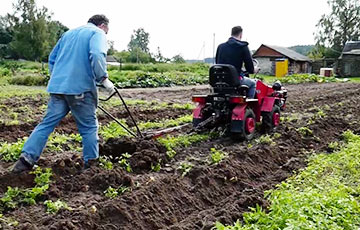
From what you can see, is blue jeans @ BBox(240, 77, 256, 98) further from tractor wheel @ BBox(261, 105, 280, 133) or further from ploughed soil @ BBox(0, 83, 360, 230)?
ploughed soil @ BBox(0, 83, 360, 230)

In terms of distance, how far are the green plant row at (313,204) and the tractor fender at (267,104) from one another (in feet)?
7.73

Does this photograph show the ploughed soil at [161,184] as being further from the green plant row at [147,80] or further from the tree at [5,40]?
the tree at [5,40]

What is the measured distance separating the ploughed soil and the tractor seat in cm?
91

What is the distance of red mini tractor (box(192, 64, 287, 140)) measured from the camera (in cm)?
736

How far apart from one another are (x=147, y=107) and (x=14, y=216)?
26.1 feet

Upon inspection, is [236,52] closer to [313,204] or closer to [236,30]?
[236,30]

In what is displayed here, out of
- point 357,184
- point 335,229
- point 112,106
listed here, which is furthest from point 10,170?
point 112,106

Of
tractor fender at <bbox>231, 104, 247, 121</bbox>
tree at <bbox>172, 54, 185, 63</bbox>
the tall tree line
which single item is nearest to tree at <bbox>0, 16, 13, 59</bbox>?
the tall tree line

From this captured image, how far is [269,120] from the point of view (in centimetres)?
827

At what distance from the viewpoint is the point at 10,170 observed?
519cm

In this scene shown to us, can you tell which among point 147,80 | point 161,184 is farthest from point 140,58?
point 161,184

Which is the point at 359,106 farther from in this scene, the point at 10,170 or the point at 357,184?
the point at 10,170

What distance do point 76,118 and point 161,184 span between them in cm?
138

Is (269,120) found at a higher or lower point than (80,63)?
lower
